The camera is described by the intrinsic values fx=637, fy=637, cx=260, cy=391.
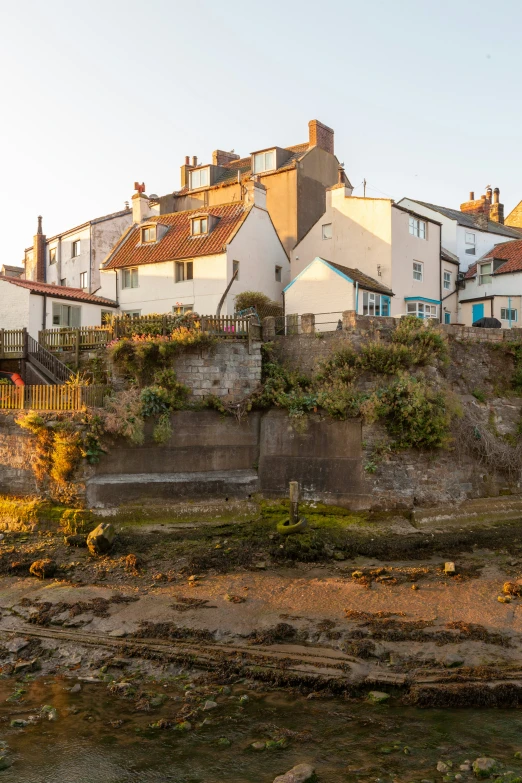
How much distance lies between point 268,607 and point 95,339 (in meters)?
14.1

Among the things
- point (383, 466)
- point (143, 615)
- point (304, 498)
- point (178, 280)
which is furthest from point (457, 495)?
point (178, 280)

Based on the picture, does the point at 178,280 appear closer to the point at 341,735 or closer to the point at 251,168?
the point at 251,168

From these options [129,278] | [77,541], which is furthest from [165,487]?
[129,278]

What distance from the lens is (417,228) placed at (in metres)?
31.5

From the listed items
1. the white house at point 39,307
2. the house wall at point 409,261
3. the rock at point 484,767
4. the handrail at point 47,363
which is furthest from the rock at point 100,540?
the house wall at point 409,261

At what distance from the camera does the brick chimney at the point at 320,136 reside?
3566 centimetres

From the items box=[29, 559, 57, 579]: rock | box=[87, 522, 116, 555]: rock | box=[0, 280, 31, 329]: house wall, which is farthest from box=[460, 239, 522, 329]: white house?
box=[29, 559, 57, 579]: rock

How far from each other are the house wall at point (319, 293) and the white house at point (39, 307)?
31.5 feet

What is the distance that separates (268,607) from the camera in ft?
46.8

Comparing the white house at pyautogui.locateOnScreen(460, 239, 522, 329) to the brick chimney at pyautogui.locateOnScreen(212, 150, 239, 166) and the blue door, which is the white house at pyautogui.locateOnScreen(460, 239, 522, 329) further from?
the brick chimney at pyautogui.locateOnScreen(212, 150, 239, 166)

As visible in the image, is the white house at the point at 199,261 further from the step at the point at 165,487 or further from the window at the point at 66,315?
the step at the point at 165,487

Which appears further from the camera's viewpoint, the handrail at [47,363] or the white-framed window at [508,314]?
the white-framed window at [508,314]

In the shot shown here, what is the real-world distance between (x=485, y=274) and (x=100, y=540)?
25811mm

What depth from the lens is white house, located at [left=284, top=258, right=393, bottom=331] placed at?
27.2m
